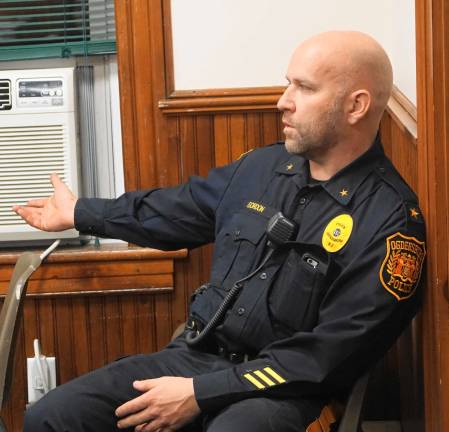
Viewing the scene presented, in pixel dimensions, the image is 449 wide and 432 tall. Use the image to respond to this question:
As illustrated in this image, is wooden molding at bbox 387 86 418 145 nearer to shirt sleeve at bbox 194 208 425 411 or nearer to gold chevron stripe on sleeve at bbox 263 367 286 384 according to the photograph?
shirt sleeve at bbox 194 208 425 411

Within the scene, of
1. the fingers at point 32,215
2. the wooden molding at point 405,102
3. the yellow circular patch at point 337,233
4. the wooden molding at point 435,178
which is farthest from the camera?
the fingers at point 32,215

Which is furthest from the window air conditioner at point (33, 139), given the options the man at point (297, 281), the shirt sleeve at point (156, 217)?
the man at point (297, 281)

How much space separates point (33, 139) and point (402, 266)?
170 cm

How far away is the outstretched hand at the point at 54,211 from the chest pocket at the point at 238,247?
442mm

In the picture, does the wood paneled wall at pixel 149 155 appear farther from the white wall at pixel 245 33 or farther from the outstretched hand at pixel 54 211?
the outstretched hand at pixel 54 211

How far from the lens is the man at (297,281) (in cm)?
201

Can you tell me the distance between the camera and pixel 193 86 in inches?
127

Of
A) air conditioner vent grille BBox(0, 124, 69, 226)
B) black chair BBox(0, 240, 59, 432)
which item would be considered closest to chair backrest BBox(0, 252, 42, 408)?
black chair BBox(0, 240, 59, 432)

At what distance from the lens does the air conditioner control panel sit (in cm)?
329

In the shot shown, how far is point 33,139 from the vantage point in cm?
333

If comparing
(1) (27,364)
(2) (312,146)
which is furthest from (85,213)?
(1) (27,364)

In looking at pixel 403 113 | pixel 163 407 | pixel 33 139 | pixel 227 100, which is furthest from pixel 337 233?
pixel 33 139

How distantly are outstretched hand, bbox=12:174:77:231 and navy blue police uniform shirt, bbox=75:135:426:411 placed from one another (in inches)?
16.3

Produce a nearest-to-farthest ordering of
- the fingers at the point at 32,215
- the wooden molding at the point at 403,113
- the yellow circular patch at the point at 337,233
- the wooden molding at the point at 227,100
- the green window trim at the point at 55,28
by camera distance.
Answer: the yellow circular patch at the point at 337,233, the wooden molding at the point at 403,113, the fingers at the point at 32,215, the wooden molding at the point at 227,100, the green window trim at the point at 55,28
